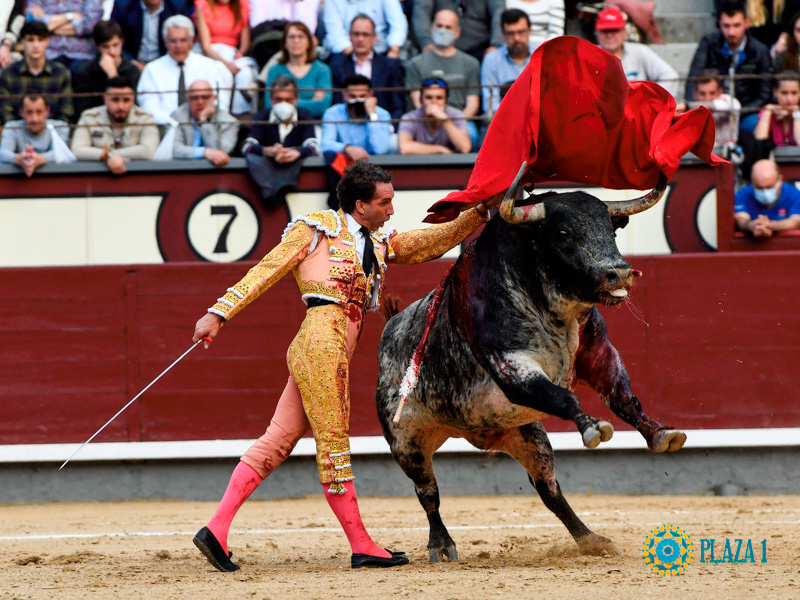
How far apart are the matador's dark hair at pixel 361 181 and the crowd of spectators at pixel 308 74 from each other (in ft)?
9.00

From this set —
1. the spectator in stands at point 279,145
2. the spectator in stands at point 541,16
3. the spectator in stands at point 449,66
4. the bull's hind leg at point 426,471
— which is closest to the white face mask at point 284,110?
the spectator in stands at point 279,145

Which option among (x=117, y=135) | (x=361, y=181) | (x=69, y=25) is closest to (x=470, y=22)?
(x=117, y=135)

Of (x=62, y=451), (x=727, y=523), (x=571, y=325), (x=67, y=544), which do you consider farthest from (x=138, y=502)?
(x=571, y=325)

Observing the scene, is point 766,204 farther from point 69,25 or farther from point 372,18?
point 69,25

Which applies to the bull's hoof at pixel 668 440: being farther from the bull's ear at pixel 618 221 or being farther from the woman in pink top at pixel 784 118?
the woman in pink top at pixel 784 118

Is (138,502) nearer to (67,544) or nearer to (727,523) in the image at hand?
(67,544)

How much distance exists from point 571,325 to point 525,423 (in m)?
0.41

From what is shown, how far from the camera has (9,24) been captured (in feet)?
28.8

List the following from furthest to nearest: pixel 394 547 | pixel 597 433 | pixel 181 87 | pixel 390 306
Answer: pixel 181 87 < pixel 394 547 < pixel 390 306 < pixel 597 433

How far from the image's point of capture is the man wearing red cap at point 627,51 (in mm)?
8219

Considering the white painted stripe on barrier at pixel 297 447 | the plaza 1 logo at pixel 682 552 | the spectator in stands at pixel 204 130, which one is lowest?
the white painted stripe on barrier at pixel 297 447

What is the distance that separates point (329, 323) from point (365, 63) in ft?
13.3

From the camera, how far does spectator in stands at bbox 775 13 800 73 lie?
8.27 m

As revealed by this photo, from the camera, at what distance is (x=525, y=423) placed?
15.1 feet
